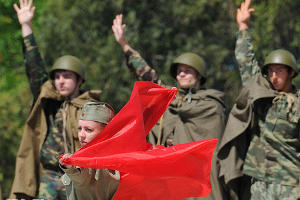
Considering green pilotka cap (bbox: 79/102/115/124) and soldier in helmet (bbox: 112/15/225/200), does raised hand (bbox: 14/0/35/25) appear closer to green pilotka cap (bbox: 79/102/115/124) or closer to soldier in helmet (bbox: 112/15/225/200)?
soldier in helmet (bbox: 112/15/225/200)

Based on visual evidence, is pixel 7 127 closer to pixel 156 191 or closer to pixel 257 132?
pixel 257 132

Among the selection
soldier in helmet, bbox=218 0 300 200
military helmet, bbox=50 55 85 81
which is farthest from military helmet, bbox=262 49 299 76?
military helmet, bbox=50 55 85 81

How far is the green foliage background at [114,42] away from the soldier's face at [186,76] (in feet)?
31.7

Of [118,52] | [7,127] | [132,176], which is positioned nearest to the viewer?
[132,176]

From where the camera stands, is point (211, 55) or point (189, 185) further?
point (211, 55)

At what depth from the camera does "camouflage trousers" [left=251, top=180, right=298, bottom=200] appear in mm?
6797

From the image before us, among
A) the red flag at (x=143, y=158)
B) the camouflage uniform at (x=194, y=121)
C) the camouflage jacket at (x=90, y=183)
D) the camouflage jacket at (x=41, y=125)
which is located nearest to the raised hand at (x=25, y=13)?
the camouflage jacket at (x=41, y=125)

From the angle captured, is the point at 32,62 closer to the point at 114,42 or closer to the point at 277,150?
the point at 277,150

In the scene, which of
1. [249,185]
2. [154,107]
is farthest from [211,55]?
[154,107]

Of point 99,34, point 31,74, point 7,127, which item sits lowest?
point 7,127

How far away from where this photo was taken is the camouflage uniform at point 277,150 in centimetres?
684

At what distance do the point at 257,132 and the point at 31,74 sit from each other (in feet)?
9.82

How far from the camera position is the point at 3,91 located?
19344mm

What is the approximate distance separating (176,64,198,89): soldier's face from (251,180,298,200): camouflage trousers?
1617 mm
